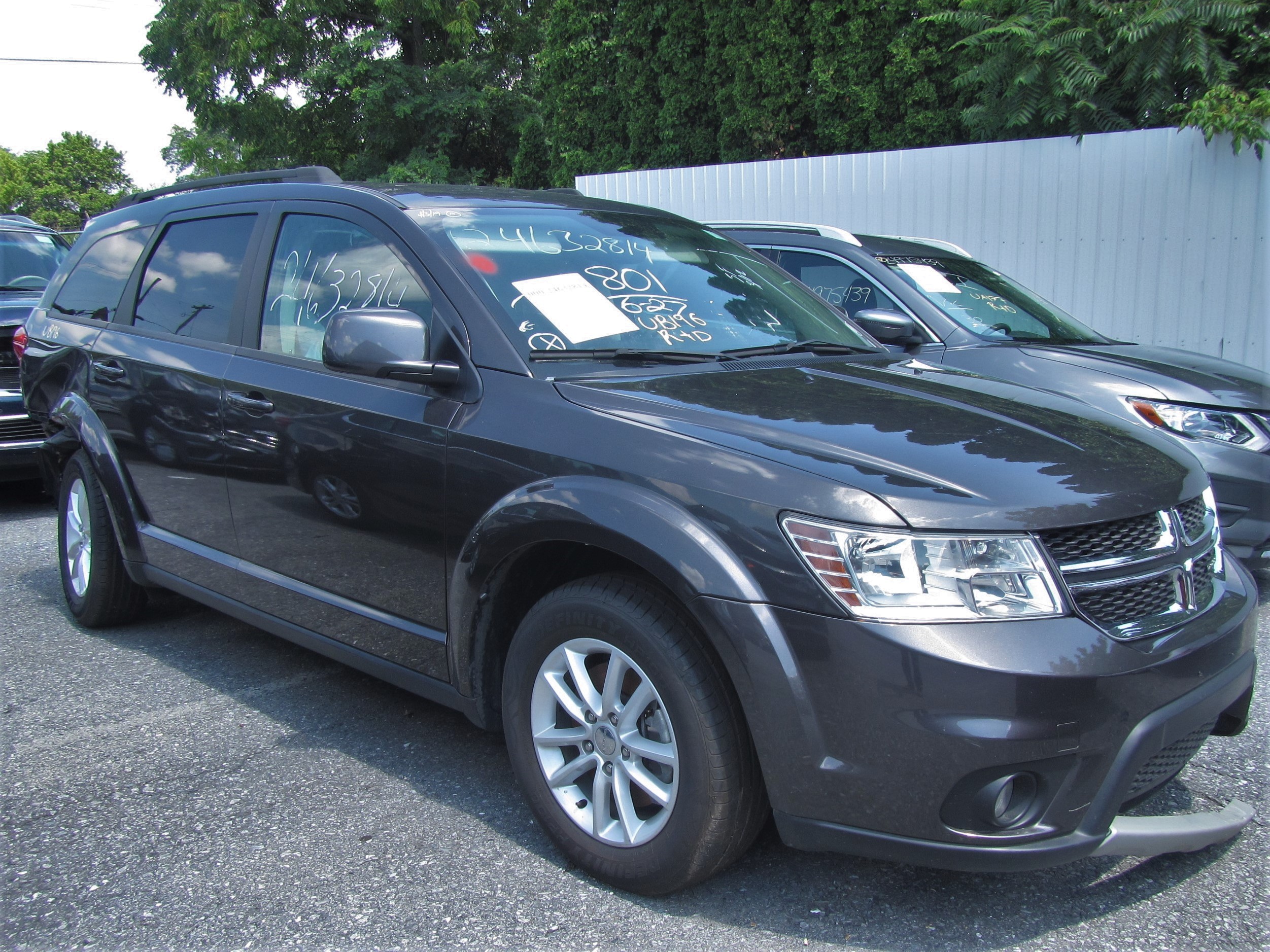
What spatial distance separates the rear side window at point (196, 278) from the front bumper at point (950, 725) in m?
2.51

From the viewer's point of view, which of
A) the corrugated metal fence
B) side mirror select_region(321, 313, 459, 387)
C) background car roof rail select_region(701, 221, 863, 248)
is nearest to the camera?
side mirror select_region(321, 313, 459, 387)

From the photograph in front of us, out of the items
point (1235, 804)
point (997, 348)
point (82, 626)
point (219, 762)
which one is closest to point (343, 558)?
point (219, 762)

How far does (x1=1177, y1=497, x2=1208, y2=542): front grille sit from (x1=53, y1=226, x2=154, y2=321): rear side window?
402cm

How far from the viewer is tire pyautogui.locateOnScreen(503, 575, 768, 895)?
234 cm

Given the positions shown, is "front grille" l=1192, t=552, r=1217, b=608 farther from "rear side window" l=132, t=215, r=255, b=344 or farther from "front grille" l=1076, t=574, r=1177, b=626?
"rear side window" l=132, t=215, r=255, b=344

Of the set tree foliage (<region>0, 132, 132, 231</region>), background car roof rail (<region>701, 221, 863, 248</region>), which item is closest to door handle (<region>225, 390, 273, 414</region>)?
background car roof rail (<region>701, 221, 863, 248</region>)

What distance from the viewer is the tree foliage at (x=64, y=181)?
70812 mm

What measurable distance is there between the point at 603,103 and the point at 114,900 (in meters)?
15.6

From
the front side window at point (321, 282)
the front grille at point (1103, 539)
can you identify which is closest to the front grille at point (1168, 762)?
the front grille at point (1103, 539)

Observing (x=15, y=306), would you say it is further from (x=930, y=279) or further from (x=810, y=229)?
(x=930, y=279)

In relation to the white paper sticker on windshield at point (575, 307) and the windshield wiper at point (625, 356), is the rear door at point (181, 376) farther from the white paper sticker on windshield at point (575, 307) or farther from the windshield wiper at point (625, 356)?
the windshield wiper at point (625, 356)

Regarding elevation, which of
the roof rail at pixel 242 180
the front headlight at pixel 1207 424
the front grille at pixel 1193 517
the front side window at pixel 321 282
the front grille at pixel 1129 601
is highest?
the roof rail at pixel 242 180

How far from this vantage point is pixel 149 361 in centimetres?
407

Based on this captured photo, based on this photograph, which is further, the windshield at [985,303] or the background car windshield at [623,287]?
the windshield at [985,303]
